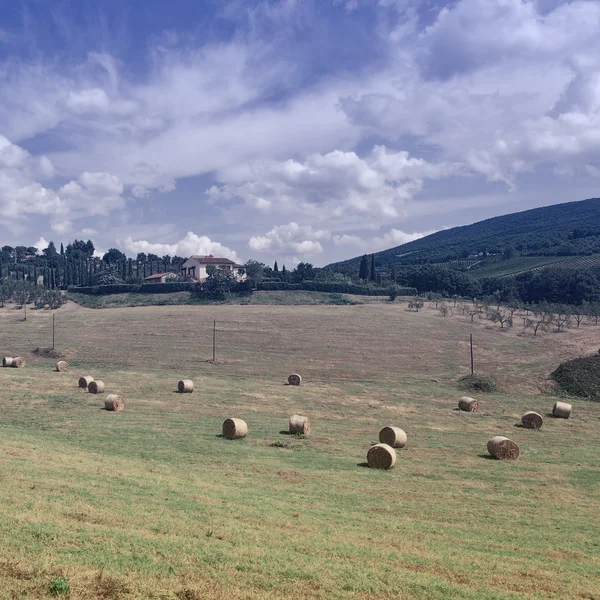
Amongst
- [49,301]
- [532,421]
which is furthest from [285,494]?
[49,301]

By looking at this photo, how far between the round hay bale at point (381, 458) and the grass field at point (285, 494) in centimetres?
74

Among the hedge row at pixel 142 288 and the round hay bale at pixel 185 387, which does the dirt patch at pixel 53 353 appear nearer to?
the round hay bale at pixel 185 387

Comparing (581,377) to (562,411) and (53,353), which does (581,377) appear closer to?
(562,411)

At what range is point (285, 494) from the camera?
18.6 m

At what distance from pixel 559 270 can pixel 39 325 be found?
120 m

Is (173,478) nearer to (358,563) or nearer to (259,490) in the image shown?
(259,490)

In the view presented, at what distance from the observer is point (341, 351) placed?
2852 inches

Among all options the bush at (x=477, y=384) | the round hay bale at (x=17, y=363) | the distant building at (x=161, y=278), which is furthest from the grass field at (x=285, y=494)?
the distant building at (x=161, y=278)

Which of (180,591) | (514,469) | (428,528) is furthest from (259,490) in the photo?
(514,469)

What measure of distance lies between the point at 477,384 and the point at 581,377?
32.9 ft

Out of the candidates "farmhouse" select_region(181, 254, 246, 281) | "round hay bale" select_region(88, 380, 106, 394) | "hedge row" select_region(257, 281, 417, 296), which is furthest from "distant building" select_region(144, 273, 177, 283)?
"round hay bale" select_region(88, 380, 106, 394)

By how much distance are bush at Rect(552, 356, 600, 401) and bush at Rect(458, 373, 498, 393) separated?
6.68m

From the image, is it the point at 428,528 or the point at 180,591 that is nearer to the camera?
the point at 180,591

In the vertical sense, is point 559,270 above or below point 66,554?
above
